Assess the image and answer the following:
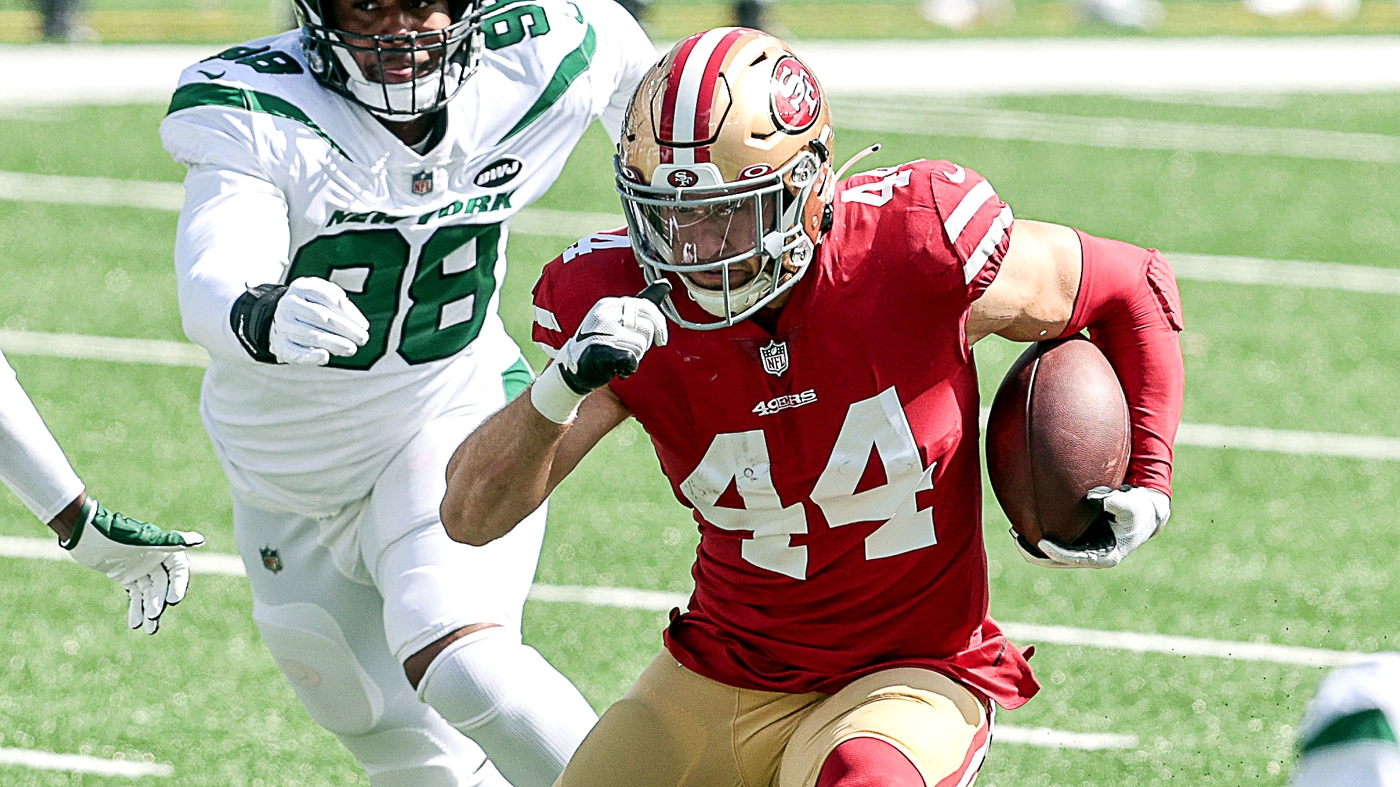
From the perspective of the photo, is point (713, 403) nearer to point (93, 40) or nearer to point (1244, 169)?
point (1244, 169)

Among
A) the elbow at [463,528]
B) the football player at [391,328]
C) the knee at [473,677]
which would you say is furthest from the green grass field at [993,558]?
the elbow at [463,528]

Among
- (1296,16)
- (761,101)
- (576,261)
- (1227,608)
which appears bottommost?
(1296,16)

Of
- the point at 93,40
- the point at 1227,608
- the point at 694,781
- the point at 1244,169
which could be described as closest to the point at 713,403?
the point at 694,781

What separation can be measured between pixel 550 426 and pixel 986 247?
2.37 ft

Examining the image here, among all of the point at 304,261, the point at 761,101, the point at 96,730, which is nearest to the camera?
the point at 761,101

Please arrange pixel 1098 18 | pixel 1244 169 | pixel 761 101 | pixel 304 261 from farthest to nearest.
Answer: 1. pixel 1098 18
2. pixel 1244 169
3. pixel 304 261
4. pixel 761 101

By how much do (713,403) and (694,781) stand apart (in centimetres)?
60

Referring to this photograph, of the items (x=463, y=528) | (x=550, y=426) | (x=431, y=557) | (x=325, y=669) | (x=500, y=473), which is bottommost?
(x=325, y=669)

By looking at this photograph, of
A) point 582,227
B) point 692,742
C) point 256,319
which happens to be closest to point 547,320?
point 256,319

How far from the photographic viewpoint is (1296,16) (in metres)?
16.8

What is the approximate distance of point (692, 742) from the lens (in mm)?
2889

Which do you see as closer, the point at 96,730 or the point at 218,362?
the point at 218,362

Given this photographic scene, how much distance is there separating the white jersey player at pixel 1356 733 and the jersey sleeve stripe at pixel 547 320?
1303 mm

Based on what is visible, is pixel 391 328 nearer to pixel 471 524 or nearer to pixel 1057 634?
pixel 471 524
